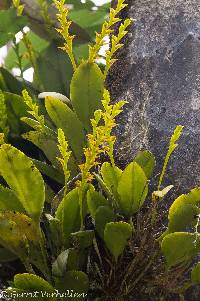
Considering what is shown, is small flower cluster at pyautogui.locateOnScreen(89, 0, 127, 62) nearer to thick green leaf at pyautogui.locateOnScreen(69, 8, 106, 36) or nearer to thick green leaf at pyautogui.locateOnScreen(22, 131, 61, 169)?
thick green leaf at pyautogui.locateOnScreen(22, 131, 61, 169)

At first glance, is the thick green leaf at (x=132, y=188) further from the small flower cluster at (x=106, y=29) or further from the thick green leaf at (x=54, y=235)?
the small flower cluster at (x=106, y=29)

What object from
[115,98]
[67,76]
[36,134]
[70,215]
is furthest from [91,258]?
[67,76]

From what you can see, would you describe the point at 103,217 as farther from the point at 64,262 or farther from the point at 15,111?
the point at 15,111

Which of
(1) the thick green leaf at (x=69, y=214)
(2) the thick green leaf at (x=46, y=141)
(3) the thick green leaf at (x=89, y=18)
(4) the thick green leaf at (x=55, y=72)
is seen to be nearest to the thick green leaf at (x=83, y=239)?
(1) the thick green leaf at (x=69, y=214)

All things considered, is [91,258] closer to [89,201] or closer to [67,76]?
[89,201]

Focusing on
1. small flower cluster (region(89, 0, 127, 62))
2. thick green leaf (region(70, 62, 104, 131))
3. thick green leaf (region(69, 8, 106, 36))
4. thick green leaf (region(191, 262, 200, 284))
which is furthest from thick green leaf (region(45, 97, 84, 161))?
thick green leaf (region(69, 8, 106, 36))

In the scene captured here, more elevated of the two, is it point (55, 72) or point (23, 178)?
point (55, 72)

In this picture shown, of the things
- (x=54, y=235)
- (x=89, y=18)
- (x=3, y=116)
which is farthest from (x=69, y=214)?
(x=89, y=18)
